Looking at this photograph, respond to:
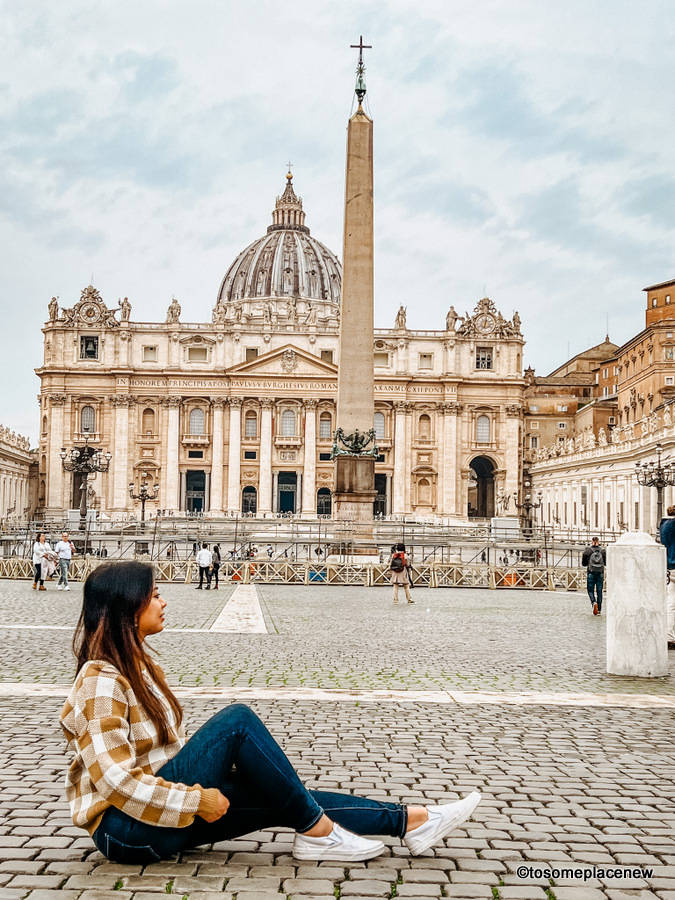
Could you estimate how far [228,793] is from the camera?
3.88 metres

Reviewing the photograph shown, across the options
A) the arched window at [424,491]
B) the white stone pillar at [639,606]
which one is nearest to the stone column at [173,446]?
the arched window at [424,491]

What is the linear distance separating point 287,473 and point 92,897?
78.0 meters

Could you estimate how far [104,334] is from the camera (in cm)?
8144

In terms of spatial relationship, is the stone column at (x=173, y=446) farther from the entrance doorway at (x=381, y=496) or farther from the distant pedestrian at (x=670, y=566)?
the distant pedestrian at (x=670, y=566)

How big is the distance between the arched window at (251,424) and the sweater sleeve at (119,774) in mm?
77802

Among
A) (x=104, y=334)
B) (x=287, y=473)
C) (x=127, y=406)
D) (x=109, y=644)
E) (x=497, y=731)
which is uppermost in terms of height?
(x=104, y=334)

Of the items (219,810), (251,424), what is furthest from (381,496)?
(219,810)

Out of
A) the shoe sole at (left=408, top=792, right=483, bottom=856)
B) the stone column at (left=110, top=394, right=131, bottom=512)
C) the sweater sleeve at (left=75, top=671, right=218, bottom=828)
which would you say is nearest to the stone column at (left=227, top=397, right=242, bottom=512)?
the stone column at (left=110, top=394, right=131, bottom=512)

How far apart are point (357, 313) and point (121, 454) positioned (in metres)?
57.1

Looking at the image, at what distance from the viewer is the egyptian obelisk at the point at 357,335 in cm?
2600

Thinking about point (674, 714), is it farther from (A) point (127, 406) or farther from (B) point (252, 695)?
(A) point (127, 406)

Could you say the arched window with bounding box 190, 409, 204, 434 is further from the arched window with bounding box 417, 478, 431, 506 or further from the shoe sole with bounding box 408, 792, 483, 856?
the shoe sole with bounding box 408, 792, 483, 856

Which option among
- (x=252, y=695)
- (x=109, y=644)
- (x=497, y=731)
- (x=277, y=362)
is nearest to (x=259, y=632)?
(x=252, y=695)

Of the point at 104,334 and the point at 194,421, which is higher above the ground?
the point at 104,334
